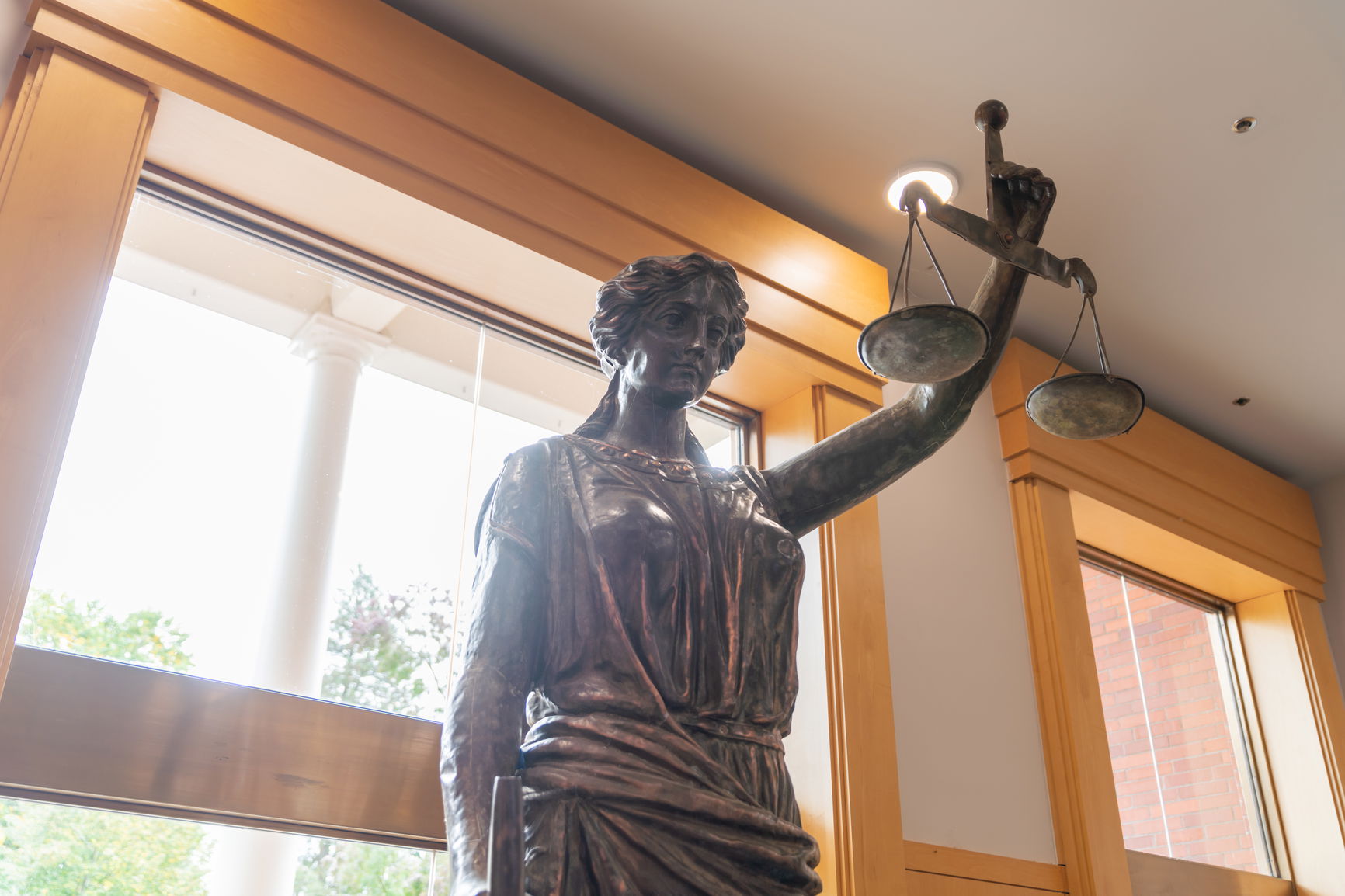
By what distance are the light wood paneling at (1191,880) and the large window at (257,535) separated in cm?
282

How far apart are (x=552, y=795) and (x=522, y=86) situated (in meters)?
2.48

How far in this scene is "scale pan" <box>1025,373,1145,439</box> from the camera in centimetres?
205

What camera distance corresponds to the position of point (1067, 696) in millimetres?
4148

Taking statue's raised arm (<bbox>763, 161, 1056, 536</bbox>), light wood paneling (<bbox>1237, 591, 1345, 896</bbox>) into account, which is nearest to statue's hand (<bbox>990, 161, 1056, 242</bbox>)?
statue's raised arm (<bbox>763, 161, 1056, 536</bbox>)

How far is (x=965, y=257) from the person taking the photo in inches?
177

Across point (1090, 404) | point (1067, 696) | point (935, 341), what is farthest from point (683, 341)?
point (1067, 696)

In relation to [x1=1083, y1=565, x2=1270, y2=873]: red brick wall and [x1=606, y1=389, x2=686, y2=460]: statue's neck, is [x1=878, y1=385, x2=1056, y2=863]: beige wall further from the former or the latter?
[x1=606, y1=389, x2=686, y2=460]: statue's neck

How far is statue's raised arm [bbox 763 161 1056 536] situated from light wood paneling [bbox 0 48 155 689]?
1.36 meters

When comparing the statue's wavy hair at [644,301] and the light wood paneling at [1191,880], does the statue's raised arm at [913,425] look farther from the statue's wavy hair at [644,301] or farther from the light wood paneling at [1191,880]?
the light wood paneling at [1191,880]

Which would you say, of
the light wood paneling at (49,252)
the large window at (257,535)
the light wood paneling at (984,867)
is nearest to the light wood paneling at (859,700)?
the light wood paneling at (984,867)

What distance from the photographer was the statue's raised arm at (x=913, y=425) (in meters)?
1.89

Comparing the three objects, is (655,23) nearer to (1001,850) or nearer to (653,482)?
(653,482)

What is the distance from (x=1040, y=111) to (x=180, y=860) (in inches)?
A: 124

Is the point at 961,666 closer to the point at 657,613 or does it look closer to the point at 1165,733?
the point at 1165,733
